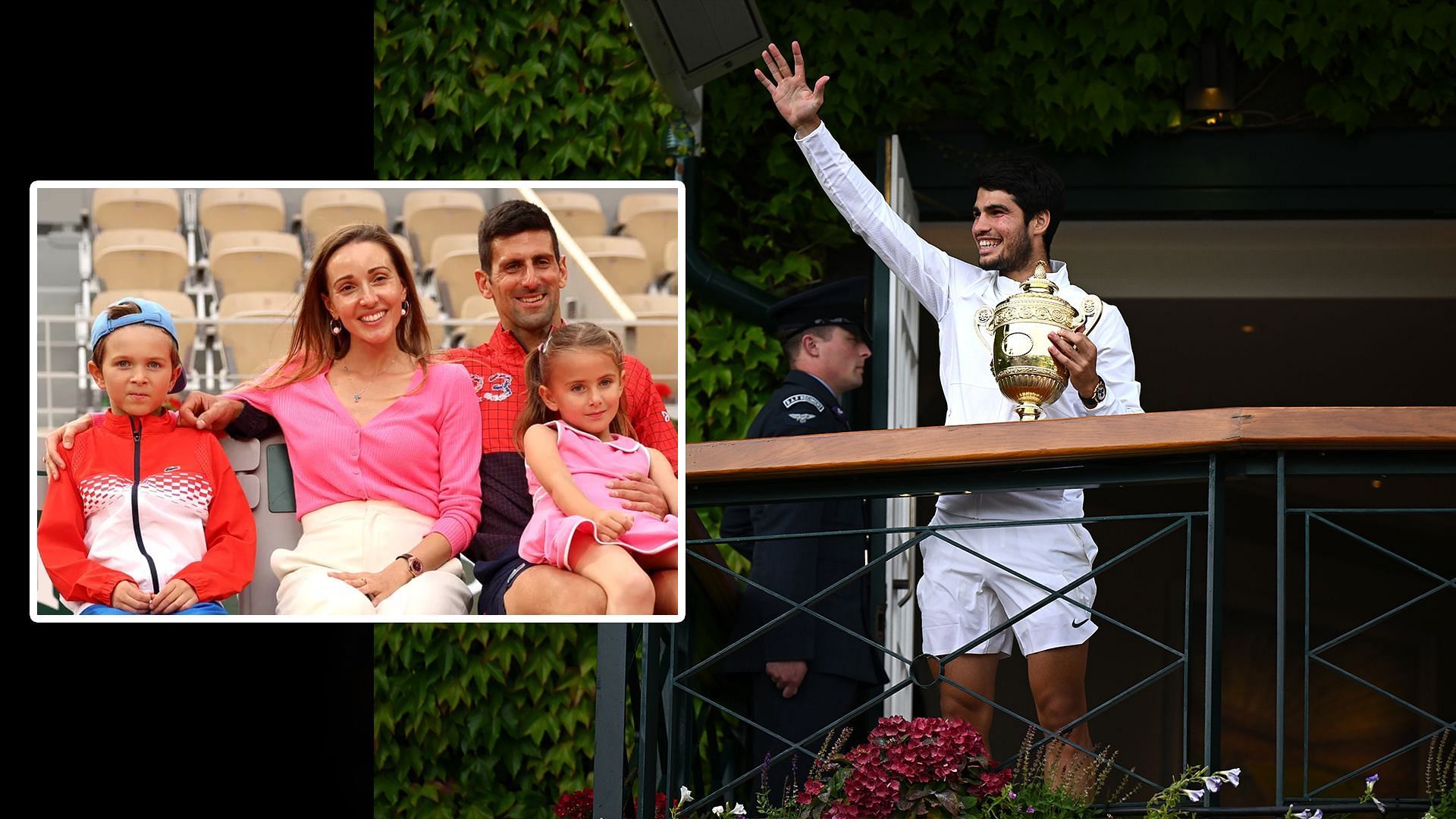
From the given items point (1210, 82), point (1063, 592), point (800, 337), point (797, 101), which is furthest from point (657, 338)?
point (1210, 82)

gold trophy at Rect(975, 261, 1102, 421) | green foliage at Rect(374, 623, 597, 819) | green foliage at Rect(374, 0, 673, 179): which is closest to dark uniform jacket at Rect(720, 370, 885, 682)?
gold trophy at Rect(975, 261, 1102, 421)

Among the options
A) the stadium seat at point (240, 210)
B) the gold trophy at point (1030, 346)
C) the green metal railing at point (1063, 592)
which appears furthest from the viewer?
the gold trophy at point (1030, 346)

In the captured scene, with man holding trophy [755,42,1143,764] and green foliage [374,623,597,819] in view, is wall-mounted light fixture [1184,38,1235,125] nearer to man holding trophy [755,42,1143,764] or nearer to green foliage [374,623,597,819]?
man holding trophy [755,42,1143,764]

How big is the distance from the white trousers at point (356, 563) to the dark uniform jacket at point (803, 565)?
5.99ft

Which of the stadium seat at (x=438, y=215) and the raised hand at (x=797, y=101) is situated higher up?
the raised hand at (x=797, y=101)

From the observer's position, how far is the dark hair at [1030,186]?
442cm

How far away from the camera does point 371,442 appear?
2852 millimetres

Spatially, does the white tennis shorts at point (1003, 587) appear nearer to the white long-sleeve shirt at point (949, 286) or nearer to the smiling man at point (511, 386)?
the white long-sleeve shirt at point (949, 286)

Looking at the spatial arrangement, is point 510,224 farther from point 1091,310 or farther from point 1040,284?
point 1091,310

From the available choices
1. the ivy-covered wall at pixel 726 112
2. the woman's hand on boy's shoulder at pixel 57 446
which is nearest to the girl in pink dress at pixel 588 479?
the woman's hand on boy's shoulder at pixel 57 446

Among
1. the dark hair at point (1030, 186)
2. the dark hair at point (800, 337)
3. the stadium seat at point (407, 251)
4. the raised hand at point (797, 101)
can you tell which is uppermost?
the raised hand at point (797, 101)

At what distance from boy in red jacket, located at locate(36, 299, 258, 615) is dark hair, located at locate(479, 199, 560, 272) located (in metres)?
0.51

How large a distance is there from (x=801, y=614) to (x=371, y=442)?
2.09 metres

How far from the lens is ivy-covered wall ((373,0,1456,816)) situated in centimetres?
616
